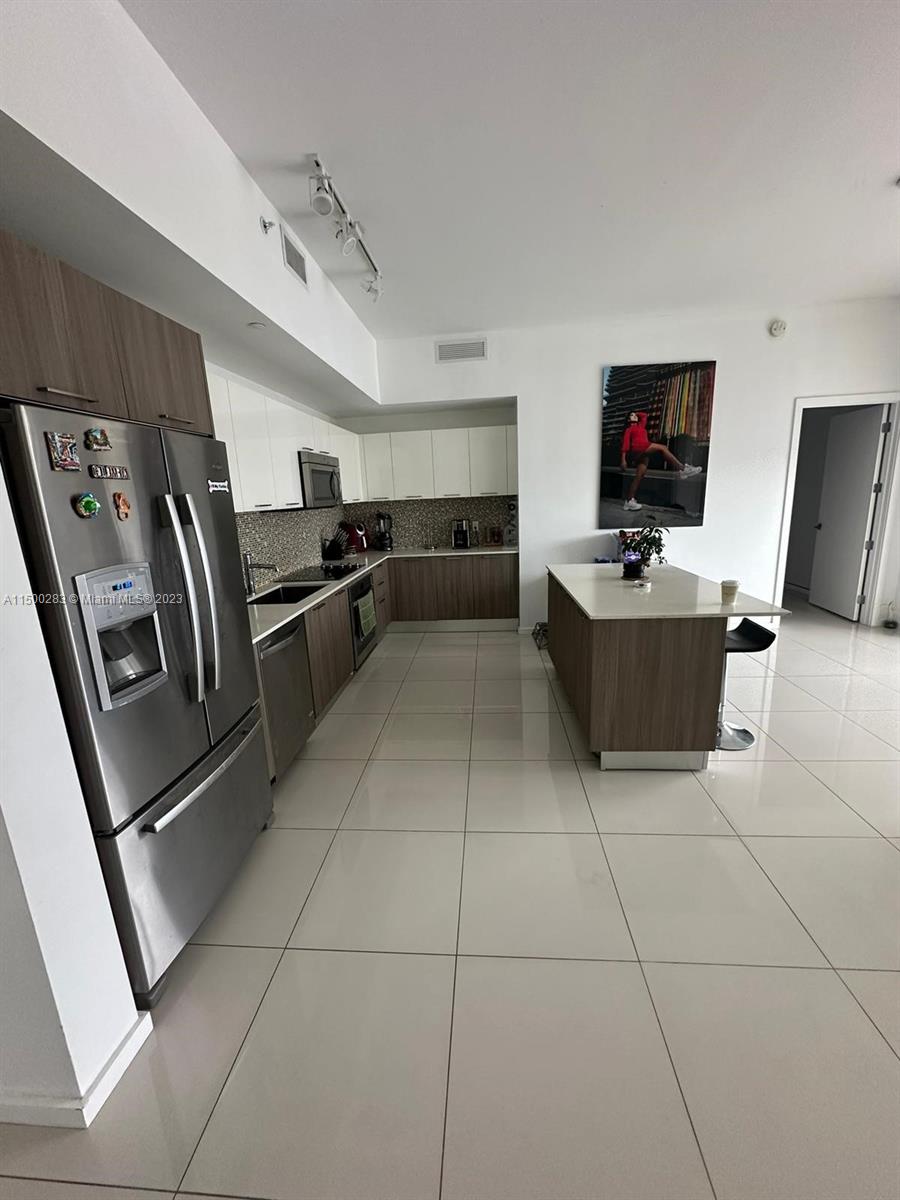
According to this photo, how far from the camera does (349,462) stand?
193 inches

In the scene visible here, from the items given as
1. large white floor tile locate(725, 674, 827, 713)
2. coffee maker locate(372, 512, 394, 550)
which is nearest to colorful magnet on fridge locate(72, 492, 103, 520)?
large white floor tile locate(725, 674, 827, 713)

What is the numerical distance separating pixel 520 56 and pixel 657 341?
3256mm

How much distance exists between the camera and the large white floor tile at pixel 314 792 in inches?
91.1

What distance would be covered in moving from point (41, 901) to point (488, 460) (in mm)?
4777

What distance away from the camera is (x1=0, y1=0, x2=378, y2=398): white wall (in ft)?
3.98

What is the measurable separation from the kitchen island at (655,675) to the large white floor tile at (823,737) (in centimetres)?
71

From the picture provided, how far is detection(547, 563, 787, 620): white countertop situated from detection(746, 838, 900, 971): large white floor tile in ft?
3.30

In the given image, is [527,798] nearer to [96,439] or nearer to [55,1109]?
[55,1109]

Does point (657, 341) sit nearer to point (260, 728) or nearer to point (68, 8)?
point (68, 8)

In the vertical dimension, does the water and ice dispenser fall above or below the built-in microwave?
below

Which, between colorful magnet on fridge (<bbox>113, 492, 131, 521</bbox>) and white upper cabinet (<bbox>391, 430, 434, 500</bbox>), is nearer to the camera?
colorful magnet on fridge (<bbox>113, 492, 131, 521</bbox>)

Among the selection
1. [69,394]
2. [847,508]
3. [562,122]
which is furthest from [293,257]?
[847,508]

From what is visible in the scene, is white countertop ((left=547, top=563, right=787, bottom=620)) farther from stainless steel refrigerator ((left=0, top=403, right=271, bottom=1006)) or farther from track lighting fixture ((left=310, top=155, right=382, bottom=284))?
track lighting fixture ((left=310, top=155, right=382, bottom=284))

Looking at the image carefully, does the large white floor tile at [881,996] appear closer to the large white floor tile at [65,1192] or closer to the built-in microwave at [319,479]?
the large white floor tile at [65,1192]
